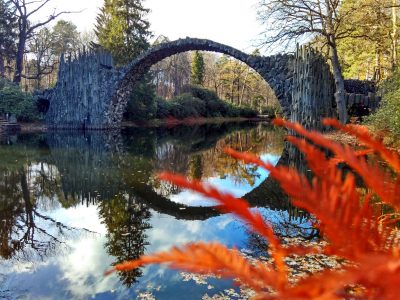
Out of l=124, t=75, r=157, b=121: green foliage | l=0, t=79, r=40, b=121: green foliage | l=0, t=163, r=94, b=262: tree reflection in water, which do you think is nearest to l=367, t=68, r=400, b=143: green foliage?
l=0, t=163, r=94, b=262: tree reflection in water

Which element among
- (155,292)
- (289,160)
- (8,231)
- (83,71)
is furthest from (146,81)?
(155,292)

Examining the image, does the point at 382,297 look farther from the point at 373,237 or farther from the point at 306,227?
the point at 306,227

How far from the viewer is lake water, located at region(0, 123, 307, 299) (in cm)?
329

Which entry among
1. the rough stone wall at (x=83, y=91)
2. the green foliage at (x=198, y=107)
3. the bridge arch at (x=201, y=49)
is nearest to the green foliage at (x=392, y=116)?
the bridge arch at (x=201, y=49)

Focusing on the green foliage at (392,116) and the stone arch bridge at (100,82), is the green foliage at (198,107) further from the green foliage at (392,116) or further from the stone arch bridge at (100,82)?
the green foliage at (392,116)

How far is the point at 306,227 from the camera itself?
15.8ft

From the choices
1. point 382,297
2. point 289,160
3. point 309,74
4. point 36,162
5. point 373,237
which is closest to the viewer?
point 382,297

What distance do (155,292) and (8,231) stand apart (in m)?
2.38

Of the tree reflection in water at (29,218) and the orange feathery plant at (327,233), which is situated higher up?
the orange feathery plant at (327,233)

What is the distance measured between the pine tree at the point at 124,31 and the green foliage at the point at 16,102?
19.7ft

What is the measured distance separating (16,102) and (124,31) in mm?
8042

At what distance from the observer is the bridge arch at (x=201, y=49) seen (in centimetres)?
1555

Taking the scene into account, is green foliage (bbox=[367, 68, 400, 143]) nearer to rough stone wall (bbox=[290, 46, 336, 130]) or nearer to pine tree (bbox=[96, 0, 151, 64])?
rough stone wall (bbox=[290, 46, 336, 130])

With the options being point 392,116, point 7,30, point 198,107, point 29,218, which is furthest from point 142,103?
point 29,218
